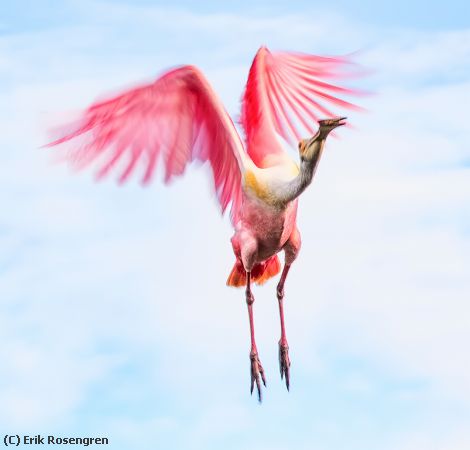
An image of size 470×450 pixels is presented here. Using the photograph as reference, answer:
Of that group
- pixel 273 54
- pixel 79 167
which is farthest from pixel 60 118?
pixel 273 54

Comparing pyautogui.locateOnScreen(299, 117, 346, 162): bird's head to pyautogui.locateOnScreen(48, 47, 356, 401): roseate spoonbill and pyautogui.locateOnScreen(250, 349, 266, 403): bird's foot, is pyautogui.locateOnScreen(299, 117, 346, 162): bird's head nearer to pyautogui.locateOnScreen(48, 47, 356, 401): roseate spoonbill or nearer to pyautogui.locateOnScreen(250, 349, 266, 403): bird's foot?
pyautogui.locateOnScreen(48, 47, 356, 401): roseate spoonbill

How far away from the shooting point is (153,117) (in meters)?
7.87

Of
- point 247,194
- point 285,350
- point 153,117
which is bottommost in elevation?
point 285,350

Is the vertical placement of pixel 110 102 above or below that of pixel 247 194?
above

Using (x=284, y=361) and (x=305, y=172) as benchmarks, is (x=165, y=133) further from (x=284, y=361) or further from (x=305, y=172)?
(x=284, y=361)

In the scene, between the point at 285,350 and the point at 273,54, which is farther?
the point at 273,54

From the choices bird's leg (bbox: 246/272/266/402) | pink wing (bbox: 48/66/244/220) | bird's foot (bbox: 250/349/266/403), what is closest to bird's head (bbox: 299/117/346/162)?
pink wing (bbox: 48/66/244/220)

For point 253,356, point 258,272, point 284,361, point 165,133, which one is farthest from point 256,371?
point 165,133

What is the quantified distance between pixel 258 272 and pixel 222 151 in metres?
0.70

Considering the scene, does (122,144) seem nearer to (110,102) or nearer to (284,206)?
(110,102)

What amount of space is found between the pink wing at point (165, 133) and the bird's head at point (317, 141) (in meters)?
0.52

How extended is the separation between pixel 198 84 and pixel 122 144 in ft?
1.69

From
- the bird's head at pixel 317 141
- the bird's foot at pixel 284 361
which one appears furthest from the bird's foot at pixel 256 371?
the bird's head at pixel 317 141

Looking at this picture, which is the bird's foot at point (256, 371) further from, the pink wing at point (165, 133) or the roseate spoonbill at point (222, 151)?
the pink wing at point (165, 133)
